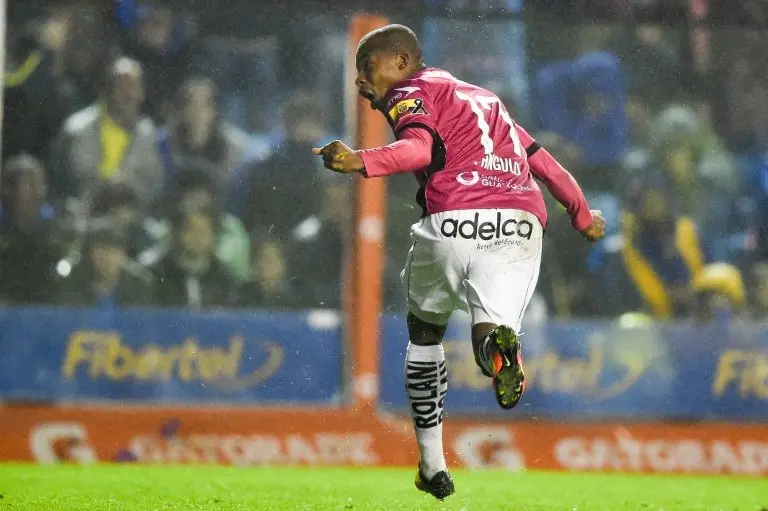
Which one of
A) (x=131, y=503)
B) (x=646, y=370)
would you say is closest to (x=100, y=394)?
(x=131, y=503)

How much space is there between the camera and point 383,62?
508cm

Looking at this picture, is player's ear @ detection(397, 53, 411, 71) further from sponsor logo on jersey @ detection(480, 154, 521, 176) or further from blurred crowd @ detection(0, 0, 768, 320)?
blurred crowd @ detection(0, 0, 768, 320)

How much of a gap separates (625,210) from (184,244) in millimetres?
2925

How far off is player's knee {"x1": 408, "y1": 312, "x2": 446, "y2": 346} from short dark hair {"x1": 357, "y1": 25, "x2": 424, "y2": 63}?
1.07m

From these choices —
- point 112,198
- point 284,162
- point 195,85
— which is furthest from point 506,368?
point 195,85

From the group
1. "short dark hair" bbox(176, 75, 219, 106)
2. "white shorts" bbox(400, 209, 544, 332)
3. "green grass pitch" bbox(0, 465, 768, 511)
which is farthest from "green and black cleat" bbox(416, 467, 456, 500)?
"short dark hair" bbox(176, 75, 219, 106)

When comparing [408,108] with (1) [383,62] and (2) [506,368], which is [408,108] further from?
(2) [506,368]

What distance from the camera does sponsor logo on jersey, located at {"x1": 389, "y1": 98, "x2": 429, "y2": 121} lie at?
482cm

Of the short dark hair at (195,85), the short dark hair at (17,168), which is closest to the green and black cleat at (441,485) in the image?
the short dark hair at (195,85)

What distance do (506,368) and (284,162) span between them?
13.1 ft

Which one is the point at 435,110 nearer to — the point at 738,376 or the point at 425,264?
the point at 425,264

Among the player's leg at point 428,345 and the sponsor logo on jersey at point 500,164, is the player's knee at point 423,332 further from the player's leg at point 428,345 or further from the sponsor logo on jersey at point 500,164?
the sponsor logo on jersey at point 500,164

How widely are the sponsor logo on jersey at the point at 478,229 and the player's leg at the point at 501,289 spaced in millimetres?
35

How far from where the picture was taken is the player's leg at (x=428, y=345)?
503 cm
